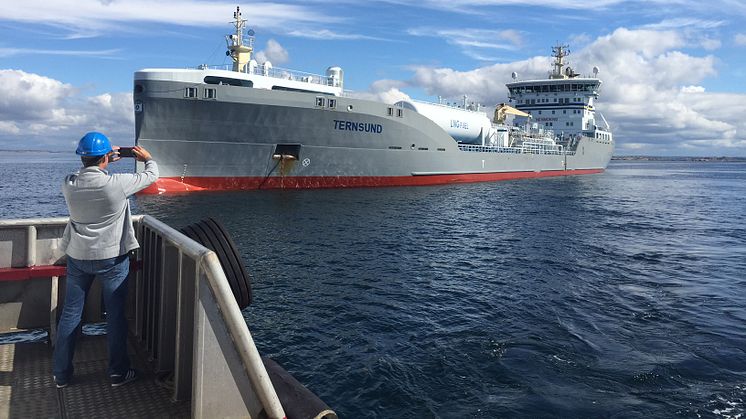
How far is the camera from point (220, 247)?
427 centimetres

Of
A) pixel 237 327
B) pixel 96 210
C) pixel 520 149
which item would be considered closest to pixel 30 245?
pixel 96 210

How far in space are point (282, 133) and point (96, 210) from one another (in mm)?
23902

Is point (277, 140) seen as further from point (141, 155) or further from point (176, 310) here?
point (176, 310)

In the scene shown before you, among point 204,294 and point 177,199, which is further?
point 177,199

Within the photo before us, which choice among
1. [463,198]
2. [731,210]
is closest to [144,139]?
[463,198]

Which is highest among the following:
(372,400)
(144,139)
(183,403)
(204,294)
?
(144,139)

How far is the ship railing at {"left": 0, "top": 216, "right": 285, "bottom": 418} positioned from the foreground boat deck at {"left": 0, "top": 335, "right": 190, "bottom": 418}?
0.14 metres

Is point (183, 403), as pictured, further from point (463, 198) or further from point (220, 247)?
point (463, 198)

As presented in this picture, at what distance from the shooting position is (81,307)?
3.86 meters

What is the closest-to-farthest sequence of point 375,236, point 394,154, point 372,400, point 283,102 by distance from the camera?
point 372,400 → point 375,236 → point 283,102 → point 394,154

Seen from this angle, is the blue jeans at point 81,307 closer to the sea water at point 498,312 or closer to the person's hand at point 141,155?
the person's hand at point 141,155

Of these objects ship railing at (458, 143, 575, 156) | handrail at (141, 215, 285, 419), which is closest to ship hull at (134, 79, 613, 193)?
ship railing at (458, 143, 575, 156)

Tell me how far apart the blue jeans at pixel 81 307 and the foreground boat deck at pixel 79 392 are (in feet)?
0.49

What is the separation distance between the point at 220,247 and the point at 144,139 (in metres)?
23.6
